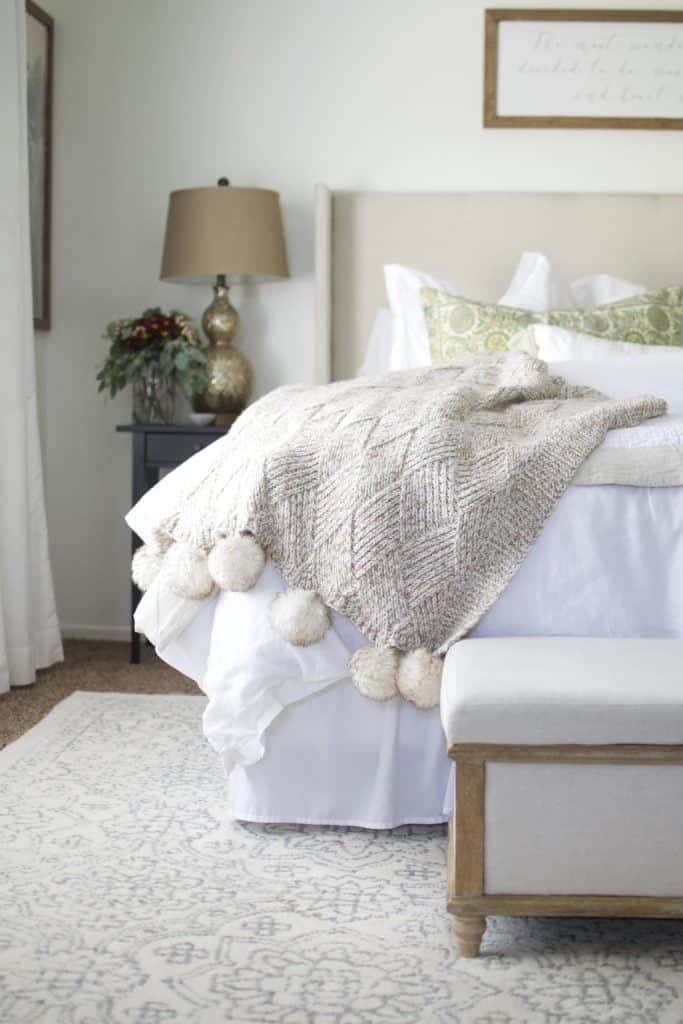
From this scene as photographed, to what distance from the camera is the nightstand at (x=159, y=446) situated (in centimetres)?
368

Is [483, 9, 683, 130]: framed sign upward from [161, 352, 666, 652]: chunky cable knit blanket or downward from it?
upward

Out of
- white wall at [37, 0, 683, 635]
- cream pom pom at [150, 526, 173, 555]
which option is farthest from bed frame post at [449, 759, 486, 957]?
white wall at [37, 0, 683, 635]

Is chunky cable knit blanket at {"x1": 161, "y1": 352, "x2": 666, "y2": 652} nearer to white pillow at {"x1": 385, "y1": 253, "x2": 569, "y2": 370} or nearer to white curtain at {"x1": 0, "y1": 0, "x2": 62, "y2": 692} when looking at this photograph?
white curtain at {"x1": 0, "y1": 0, "x2": 62, "y2": 692}

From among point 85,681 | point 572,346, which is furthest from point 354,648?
point 85,681

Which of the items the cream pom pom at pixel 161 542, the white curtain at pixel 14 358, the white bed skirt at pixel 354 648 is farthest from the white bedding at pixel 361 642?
the white curtain at pixel 14 358

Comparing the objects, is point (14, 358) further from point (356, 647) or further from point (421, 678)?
point (421, 678)

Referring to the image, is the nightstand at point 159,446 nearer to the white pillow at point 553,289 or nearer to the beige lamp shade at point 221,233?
the beige lamp shade at point 221,233

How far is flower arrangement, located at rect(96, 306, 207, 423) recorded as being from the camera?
373 centimetres

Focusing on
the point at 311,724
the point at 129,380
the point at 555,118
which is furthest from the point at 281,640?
the point at 555,118

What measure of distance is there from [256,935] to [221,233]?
8.18 feet

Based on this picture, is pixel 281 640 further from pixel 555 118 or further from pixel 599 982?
pixel 555 118

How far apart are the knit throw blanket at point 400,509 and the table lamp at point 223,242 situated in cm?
163

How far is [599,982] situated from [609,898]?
10 cm

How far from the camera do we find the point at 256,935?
5.60 ft
